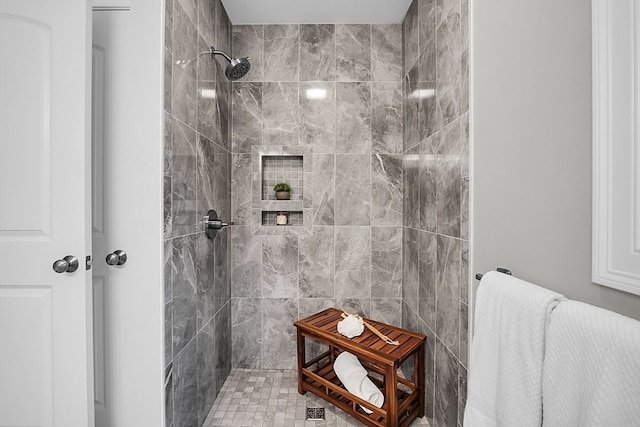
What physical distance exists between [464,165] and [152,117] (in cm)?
129

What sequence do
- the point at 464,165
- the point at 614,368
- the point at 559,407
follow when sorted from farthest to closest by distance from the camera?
the point at 464,165, the point at 559,407, the point at 614,368

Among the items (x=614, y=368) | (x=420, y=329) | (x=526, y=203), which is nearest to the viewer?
(x=614, y=368)

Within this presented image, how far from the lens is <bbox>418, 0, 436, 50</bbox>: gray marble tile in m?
1.54

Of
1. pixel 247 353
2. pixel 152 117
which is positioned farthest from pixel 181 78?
pixel 247 353

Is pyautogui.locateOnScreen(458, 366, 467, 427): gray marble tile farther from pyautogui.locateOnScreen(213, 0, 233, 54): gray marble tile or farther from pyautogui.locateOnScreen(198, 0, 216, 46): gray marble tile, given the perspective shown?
pyautogui.locateOnScreen(213, 0, 233, 54): gray marble tile

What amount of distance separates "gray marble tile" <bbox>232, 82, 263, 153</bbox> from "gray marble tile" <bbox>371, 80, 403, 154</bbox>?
33.4 inches

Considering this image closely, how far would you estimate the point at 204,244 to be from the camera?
5.42 ft

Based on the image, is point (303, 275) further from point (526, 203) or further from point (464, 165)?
point (526, 203)

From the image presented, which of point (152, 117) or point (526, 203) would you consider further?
point (152, 117)

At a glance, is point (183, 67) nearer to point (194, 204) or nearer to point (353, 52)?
point (194, 204)

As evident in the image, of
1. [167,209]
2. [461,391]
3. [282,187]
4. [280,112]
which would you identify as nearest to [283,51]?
[280,112]

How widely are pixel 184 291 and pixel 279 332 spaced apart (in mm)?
997

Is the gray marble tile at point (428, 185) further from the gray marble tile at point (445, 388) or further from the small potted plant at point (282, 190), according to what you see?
the small potted plant at point (282, 190)

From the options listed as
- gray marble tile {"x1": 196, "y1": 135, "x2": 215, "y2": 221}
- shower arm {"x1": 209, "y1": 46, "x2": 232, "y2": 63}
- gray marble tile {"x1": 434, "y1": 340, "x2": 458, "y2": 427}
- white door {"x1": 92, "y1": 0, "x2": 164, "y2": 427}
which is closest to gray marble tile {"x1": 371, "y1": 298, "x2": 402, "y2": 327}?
gray marble tile {"x1": 434, "y1": 340, "x2": 458, "y2": 427}
